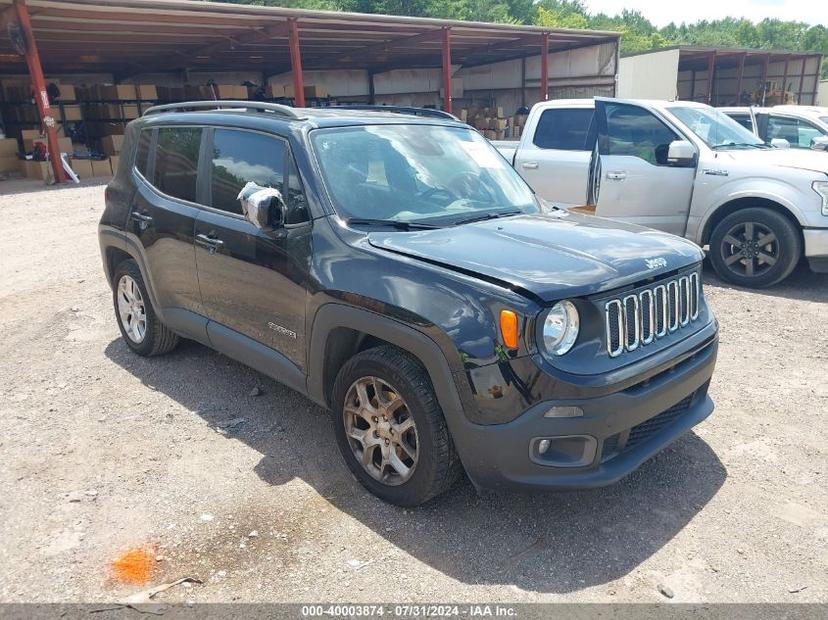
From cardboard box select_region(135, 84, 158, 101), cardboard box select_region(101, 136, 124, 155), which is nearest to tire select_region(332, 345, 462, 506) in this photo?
cardboard box select_region(101, 136, 124, 155)

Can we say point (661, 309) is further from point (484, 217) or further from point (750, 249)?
point (750, 249)

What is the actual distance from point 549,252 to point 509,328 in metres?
0.59

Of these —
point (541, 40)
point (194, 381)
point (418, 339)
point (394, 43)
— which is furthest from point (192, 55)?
point (418, 339)

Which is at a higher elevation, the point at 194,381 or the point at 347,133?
the point at 347,133

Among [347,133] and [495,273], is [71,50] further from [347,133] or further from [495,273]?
[495,273]

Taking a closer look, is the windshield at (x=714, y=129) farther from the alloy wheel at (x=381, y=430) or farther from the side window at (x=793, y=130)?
the alloy wheel at (x=381, y=430)

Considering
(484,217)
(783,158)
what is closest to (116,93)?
(783,158)

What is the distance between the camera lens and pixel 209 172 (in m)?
4.28

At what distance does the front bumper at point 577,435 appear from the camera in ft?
8.91

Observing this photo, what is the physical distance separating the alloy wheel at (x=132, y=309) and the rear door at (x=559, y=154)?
4.48 metres

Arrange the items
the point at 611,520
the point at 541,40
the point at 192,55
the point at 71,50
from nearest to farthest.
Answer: the point at 611,520
the point at 71,50
the point at 192,55
the point at 541,40

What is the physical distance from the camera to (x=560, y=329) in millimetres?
2795

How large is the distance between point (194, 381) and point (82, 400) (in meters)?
0.76

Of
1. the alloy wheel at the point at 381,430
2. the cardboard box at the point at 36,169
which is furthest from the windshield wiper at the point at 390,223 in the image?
the cardboard box at the point at 36,169
